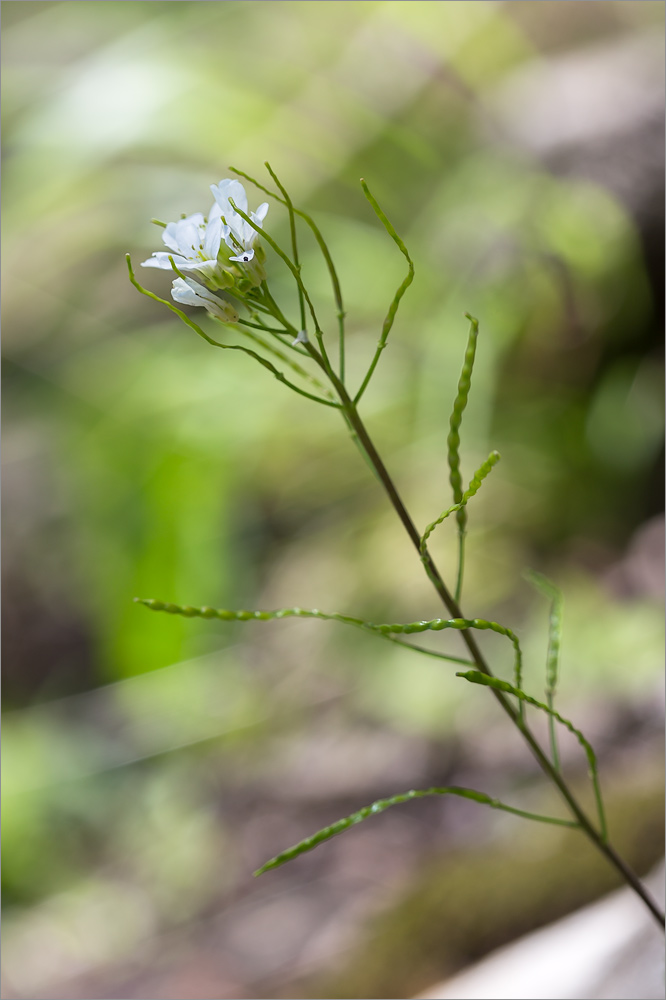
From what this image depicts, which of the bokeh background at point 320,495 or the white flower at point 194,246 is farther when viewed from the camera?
the bokeh background at point 320,495

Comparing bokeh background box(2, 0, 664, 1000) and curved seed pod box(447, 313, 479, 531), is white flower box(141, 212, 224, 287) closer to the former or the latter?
curved seed pod box(447, 313, 479, 531)

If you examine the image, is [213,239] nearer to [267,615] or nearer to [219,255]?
[219,255]

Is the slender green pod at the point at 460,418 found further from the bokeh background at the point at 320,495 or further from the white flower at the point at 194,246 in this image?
the bokeh background at the point at 320,495

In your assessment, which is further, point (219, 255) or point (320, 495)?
point (320, 495)

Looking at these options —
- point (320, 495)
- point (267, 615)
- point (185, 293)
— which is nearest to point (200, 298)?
point (185, 293)

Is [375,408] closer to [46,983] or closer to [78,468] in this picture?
[78,468]

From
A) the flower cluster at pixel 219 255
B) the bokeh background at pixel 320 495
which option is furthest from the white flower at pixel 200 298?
the bokeh background at pixel 320 495
